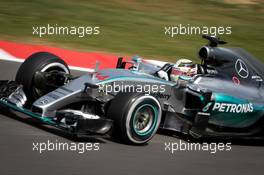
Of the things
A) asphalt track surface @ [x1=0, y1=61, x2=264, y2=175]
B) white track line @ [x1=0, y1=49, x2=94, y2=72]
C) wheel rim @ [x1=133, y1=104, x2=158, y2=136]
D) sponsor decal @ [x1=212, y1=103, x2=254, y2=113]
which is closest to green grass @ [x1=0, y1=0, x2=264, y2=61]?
white track line @ [x1=0, y1=49, x2=94, y2=72]

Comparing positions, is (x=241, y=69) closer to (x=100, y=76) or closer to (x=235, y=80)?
(x=235, y=80)

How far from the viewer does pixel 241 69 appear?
8586 millimetres

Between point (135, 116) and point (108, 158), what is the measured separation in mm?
767

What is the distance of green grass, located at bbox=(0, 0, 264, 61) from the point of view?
15320mm

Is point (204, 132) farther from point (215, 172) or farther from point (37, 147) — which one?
point (37, 147)

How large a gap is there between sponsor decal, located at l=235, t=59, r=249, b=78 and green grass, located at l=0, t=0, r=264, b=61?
6228 millimetres
